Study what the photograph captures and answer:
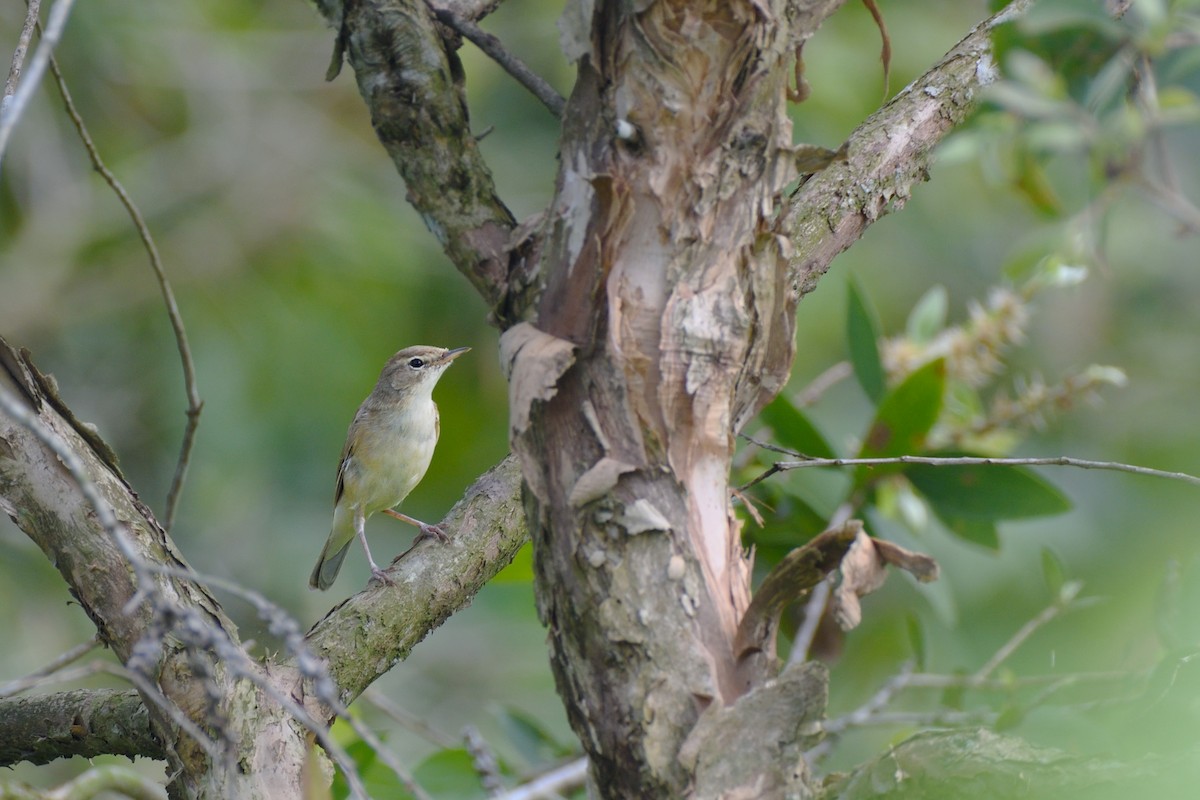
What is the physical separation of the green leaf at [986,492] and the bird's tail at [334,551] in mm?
2818

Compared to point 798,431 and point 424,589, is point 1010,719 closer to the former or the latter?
point 798,431

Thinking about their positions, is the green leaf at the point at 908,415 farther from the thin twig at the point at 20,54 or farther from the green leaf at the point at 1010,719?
the thin twig at the point at 20,54

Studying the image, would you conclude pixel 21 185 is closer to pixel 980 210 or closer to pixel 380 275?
pixel 380 275

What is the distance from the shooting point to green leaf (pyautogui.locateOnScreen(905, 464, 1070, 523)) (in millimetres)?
3559

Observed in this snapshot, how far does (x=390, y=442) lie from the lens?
16.8 ft

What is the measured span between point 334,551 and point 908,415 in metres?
3.06

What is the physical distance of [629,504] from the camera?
1741 mm

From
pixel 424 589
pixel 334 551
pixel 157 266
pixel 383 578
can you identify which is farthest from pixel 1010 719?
pixel 334 551

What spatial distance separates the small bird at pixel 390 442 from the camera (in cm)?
513

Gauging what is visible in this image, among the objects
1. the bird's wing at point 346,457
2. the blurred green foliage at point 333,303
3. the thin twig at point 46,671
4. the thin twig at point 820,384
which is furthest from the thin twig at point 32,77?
the blurred green foliage at point 333,303

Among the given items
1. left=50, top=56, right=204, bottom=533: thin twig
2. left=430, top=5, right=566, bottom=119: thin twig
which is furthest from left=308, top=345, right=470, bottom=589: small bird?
left=430, top=5, right=566, bottom=119: thin twig

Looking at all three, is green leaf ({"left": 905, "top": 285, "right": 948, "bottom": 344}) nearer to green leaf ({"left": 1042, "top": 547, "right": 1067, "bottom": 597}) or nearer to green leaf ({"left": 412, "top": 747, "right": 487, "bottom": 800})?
green leaf ({"left": 1042, "top": 547, "right": 1067, "bottom": 597})

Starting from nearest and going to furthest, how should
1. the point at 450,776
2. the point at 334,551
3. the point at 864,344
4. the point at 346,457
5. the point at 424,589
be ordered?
the point at 424,589 → the point at 450,776 → the point at 864,344 → the point at 346,457 → the point at 334,551

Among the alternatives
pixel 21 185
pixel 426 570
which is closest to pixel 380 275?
pixel 21 185
